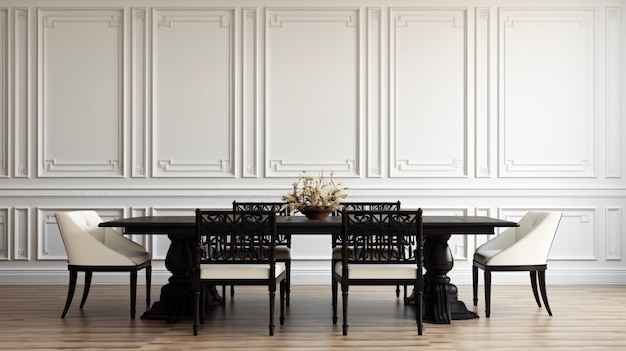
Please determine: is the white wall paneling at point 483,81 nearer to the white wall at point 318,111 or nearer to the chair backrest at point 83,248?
the white wall at point 318,111

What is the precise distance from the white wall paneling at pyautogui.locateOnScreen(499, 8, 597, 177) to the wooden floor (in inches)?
66.1

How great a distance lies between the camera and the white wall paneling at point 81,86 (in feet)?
23.6

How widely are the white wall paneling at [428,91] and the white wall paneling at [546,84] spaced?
0.46 m

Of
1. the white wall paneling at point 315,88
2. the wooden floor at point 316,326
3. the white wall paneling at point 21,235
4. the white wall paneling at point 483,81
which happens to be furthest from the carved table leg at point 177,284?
the white wall paneling at point 483,81

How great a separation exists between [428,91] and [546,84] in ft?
4.02

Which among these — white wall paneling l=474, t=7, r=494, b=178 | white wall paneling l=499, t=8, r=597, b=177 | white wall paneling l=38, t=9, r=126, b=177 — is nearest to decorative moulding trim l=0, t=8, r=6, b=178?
white wall paneling l=38, t=9, r=126, b=177

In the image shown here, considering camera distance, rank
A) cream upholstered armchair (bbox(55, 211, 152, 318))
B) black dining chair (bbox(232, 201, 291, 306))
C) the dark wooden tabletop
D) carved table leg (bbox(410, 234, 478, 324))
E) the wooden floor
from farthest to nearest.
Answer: black dining chair (bbox(232, 201, 291, 306)) < cream upholstered armchair (bbox(55, 211, 152, 318)) < carved table leg (bbox(410, 234, 478, 324)) < the dark wooden tabletop < the wooden floor

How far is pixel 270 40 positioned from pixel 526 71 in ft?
8.74

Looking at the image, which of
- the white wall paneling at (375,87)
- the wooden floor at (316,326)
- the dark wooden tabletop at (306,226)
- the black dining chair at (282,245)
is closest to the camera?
the wooden floor at (316,326)

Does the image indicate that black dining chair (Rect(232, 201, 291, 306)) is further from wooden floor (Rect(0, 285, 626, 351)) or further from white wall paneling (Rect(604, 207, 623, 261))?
white wall paneling (Rect(604, 207, 623, 261))

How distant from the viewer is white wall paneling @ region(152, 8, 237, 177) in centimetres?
720

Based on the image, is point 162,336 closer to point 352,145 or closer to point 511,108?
point 352,145

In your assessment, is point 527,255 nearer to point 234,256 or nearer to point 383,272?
point 383,272

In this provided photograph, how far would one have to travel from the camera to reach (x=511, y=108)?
286 inches
